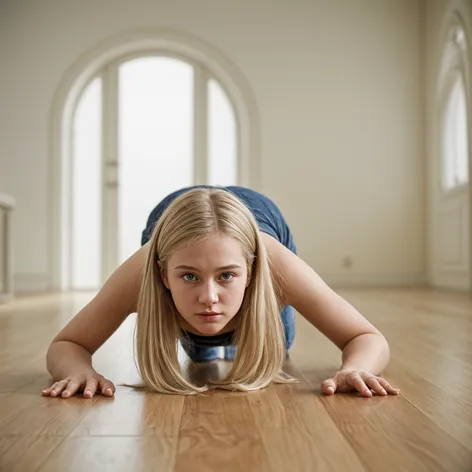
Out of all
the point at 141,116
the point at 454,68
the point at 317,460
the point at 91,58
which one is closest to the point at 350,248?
the point at 454,68

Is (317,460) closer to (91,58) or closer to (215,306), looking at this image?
(215,306)

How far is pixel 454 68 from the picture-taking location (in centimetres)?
615

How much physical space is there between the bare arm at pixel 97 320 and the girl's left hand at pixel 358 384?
0.52m

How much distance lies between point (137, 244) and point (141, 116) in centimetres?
135

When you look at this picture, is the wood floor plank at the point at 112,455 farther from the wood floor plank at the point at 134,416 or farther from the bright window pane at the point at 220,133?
the bright window pane at the point at 220,133

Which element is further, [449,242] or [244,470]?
[449,242]

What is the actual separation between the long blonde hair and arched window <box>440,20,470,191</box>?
4609 millimetres

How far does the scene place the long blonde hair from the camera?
4.70 feet

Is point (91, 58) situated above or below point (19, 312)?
above

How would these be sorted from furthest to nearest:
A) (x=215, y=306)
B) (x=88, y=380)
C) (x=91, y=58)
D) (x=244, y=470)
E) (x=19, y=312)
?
(x=91, y=58) < (x=19, y=312) < (x=88, y=380) < (x=215, y=306) < (x=244, y=470)

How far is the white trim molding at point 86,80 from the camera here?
6.74 m

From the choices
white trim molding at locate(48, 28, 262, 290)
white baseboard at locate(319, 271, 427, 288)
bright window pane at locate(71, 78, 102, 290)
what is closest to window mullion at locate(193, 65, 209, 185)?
white trim molding at locate(48, 28, 262, 290)

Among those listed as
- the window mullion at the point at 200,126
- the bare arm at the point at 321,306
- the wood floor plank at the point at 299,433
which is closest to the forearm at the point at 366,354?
the bare arm at the point at 321,306

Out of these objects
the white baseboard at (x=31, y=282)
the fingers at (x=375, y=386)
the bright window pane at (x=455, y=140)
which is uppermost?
the bright window pane at (x=455, y=140)
